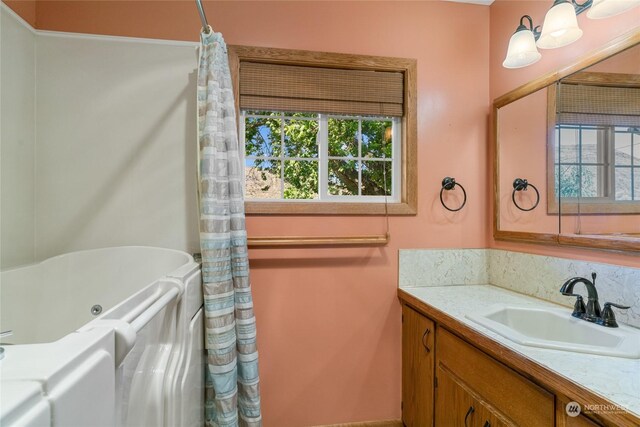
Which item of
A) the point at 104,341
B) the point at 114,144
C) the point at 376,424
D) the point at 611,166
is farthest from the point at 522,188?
the point at 114,144

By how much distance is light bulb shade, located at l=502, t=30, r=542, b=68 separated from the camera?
1403mm

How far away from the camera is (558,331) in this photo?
1.25 meters

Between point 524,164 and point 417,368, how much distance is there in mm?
1216

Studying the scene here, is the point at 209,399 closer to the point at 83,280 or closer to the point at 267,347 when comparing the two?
the point at 267,347

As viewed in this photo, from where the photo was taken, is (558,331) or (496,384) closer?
(496,384)

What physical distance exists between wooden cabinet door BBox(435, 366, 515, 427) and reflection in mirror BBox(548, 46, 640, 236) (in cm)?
84

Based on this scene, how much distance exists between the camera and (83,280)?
5.15 ft

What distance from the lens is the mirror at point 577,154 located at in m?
1.12

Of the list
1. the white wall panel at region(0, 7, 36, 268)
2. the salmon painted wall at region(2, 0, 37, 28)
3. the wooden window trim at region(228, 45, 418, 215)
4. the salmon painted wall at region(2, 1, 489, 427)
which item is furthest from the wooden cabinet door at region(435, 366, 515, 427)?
the salmon painted wall at region(2, 0, 37, 28)

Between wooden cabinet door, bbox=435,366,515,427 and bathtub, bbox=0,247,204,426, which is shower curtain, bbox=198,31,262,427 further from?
wooden cabinet door, bbox=435,366,515,427

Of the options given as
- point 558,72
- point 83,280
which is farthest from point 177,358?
point 558,72

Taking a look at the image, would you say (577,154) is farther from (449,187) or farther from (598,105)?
(449,187)

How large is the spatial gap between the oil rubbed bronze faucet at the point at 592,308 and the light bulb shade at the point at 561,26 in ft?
3.22

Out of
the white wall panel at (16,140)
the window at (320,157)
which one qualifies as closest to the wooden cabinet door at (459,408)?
the window at (320,157)
